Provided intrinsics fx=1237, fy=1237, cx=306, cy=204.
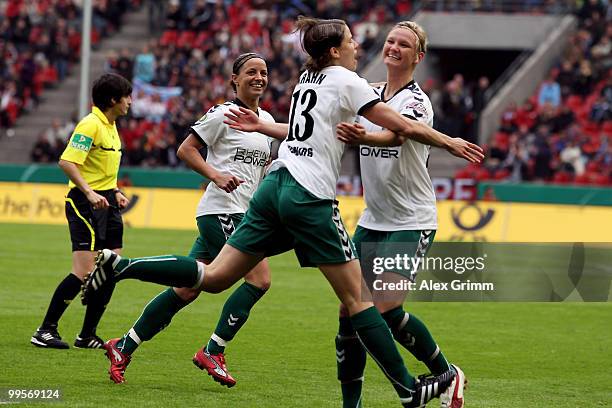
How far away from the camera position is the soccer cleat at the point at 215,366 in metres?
8.35

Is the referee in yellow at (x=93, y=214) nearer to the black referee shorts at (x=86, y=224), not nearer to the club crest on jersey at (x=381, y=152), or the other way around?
the black referee shorts at (x=86, y=224)

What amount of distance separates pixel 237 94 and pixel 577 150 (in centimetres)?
1901

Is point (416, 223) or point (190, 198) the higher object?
point (416, 223)

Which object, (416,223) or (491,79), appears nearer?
(416,223)

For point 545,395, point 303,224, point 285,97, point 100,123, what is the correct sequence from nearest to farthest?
point 303,224, point 545,395, point 100,123, point 285,97

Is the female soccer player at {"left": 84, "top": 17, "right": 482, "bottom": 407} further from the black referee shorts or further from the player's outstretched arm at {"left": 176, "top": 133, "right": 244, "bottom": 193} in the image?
the black referee shorts

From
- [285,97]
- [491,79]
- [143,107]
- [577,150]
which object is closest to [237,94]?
[577,150]

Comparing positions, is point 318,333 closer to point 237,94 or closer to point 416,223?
point 237,94

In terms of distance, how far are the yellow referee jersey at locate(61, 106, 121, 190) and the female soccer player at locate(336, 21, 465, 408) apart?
115 inches

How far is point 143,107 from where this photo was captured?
108ft

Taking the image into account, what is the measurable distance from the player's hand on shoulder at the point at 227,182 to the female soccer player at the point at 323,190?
3.40 feet

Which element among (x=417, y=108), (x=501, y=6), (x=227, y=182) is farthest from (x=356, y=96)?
(x=501, y=6)

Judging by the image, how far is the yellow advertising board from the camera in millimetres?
20547

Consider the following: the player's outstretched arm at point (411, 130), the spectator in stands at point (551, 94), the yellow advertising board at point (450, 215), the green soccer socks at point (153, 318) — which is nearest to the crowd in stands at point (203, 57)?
the spectator in stands at point (551, 94)
